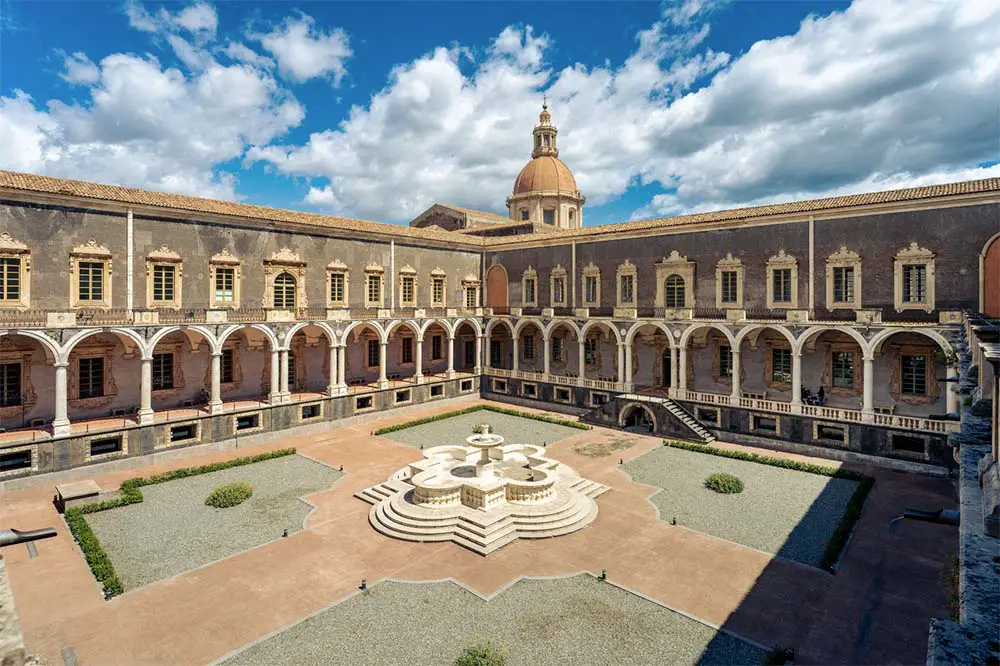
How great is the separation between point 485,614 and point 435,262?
28871 millimetres

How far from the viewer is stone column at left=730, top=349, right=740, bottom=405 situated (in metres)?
29.8

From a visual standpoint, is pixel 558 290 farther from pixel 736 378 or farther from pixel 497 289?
pixel 736 378

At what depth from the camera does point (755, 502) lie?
20.7 m

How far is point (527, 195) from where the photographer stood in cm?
5475

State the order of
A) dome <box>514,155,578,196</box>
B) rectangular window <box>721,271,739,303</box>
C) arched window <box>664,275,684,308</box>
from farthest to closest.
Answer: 1. dome <box>514,155,578,196</box>
2. arched window <box>664,275,684,308</box>
3. rectangular window <box>721,271,739,303</box>

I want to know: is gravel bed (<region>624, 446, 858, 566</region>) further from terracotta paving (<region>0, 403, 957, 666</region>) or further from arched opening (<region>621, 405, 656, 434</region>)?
arched opening (<region>621, 405, 656, 434</region>)

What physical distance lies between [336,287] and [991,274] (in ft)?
105

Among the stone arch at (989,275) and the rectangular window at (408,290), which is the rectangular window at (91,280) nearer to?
the rectangular window at (408,290)

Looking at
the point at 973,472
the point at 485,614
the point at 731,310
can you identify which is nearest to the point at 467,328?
the point at 731,310

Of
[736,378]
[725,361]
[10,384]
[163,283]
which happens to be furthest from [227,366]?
[725,361]

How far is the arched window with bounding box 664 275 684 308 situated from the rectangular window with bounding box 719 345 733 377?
344 cm

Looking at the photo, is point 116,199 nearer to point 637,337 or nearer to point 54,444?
point 54,444

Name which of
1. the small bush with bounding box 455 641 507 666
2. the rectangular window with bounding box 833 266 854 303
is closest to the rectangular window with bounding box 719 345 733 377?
the rectangular window with bounding box 833 266 854 303

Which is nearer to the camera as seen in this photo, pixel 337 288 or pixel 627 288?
pixel 337 288
